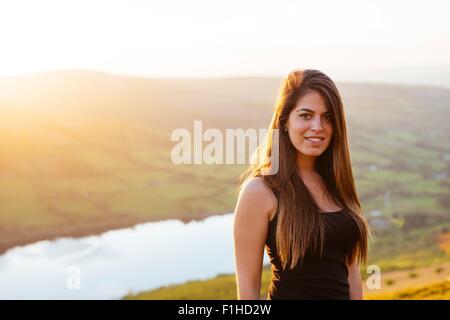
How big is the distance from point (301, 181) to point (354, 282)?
1.45 feet

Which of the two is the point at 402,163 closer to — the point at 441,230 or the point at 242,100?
the point at 441,230

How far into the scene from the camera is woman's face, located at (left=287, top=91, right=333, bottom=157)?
1.89 meters

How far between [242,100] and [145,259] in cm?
1012

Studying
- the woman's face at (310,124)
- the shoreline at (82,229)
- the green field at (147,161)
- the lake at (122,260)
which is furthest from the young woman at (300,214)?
the shoreline at (82,229)

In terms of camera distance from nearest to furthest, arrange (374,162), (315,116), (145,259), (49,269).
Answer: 1. (315,116)
2. (49,269)
3. (145,259)
4. (374,162)

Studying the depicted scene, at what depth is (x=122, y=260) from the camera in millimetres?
26016

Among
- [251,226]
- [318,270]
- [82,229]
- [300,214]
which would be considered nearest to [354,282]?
[318,270]

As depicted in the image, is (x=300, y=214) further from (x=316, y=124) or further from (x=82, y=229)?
(x=82, y=229)

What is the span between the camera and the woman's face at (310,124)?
6.21 ft

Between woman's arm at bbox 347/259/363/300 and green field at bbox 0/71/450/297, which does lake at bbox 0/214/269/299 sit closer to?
green field at bbox 0/71/450/297

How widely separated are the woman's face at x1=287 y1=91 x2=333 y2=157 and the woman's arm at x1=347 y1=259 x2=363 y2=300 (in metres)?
0.45

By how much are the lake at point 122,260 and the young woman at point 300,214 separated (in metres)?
20.9

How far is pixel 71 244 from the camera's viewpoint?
25625 mm
